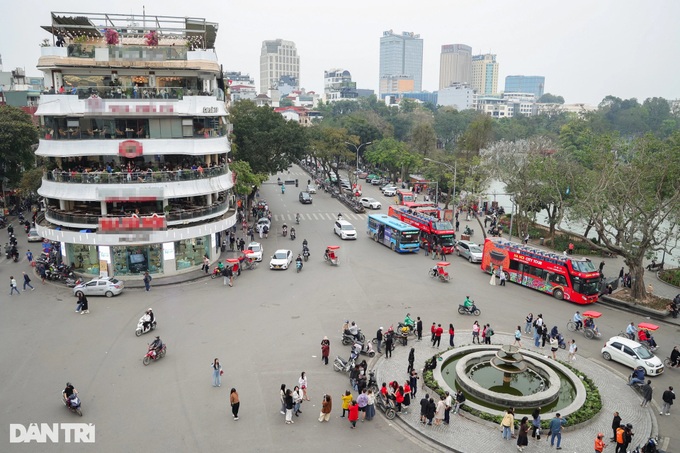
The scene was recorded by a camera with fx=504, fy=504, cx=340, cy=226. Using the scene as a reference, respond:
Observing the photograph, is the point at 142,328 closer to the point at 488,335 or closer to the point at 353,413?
the point at 353,413

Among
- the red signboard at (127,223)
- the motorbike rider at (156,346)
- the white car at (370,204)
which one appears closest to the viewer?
the motorbike rider at (156,346)

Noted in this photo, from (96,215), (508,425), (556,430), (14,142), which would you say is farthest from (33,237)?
(556,430)

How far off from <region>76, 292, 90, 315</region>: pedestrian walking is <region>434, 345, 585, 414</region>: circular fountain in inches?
748

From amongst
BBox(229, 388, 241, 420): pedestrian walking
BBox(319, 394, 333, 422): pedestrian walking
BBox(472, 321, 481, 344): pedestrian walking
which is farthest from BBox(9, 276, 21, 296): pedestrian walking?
BBox(472, 321, 481, 344): pedestrian walking

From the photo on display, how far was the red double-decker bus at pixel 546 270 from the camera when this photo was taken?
29453 mm

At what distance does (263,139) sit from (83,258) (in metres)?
23.7

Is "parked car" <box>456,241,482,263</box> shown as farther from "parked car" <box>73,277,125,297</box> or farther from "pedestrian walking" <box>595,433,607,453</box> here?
"parked car" <box>73,277,125,297</box>

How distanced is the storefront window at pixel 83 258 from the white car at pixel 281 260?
1164 centimetres

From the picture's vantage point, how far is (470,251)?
3909 cm

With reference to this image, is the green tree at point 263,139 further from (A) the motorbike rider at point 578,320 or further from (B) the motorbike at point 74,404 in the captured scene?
(B) the motorbike at point 74,404

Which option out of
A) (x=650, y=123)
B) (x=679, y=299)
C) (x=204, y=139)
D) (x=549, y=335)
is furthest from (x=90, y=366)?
(x=650, y=123)

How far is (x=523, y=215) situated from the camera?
4828 centimetres

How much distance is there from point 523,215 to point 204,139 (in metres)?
30.6

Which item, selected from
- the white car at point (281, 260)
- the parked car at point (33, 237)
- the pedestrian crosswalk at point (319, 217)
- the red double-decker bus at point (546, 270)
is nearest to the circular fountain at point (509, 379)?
the red double-decker bus at point (546, 270)
